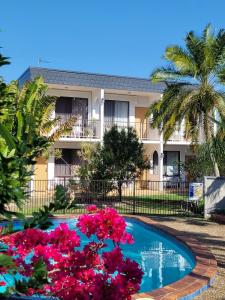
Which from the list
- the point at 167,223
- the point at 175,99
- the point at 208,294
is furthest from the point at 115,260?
the point at 175,99

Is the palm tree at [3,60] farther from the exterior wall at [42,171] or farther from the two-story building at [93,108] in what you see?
the exterior wall at [42,171]

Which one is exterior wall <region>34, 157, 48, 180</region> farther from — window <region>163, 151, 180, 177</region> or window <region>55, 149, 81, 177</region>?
window <region>163, 151, 180, 177</region>

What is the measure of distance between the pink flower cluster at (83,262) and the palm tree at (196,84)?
1359cm

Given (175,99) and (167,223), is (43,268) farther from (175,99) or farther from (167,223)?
(175,99)

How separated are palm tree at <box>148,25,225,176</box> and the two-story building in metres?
6.64

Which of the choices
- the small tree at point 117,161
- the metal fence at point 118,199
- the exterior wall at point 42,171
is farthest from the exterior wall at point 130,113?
the small tree at point 117,161

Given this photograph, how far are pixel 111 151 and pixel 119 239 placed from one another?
1655 cm

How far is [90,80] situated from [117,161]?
7.18m

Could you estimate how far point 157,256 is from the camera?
11562mm

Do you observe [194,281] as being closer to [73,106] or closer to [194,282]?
[194,282]

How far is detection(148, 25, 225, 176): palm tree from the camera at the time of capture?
1775 cm

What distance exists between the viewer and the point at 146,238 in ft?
45.0

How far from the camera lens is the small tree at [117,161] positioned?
20828 mm

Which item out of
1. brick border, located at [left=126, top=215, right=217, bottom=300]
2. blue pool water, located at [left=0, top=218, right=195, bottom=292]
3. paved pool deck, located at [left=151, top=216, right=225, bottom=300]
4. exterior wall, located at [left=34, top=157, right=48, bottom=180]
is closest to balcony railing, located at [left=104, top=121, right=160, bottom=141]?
exterior wall, located at [left=34, top=157, right=48, bottom=180]
